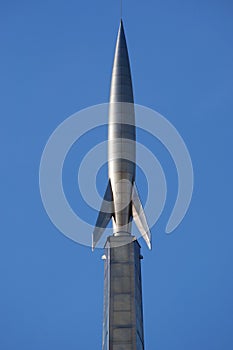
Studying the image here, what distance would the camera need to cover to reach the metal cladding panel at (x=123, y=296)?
150ft

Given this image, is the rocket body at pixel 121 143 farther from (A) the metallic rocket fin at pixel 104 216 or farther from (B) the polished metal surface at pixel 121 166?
(A) the metallic rocket fin at pixel 104 216

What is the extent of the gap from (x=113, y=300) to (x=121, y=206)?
788cm

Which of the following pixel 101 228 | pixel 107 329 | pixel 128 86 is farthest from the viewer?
pixel 128 86

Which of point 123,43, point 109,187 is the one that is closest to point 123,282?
point 109,187

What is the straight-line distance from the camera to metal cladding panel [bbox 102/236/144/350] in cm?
4559

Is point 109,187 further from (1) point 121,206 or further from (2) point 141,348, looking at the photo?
(2) point 141,348

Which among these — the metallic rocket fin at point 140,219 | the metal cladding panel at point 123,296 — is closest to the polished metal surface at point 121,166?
the metallic rocket fin at point 140,219

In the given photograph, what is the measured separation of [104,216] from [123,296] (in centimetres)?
724

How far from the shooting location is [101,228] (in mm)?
51562

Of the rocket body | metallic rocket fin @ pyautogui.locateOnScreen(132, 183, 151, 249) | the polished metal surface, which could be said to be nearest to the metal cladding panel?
metallic rocket fin @ pyautogui.locateOnScreen(132, 183, 151, 249)

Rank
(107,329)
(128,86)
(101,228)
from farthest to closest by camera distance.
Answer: (128,86)
(101,228)
(107,329)

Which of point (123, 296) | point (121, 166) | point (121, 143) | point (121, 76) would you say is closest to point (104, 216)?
point (121, 166)

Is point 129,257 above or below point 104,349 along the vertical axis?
above

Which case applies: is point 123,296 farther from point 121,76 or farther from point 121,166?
point 121,76
